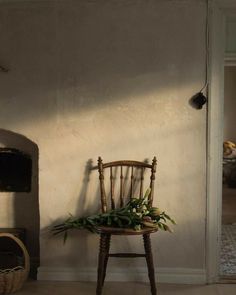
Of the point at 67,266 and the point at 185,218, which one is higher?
the point at 185,218

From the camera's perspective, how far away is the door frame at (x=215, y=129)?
10.7 feet

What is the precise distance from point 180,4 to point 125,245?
1996mm

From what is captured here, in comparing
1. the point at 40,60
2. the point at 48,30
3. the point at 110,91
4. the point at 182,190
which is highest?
the point at 48,30

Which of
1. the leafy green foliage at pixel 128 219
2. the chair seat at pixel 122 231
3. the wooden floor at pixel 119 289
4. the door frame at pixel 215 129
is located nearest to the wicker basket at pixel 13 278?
the wooden floor at pixel 119 289

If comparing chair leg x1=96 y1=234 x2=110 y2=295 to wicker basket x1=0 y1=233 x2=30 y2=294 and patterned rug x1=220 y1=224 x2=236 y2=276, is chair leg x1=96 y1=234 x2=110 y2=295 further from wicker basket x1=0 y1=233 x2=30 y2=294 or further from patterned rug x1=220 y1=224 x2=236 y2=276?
patterned rug x1=220 y1=224 x2=236 y2=276

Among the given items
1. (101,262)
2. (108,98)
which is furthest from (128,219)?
(108,98)

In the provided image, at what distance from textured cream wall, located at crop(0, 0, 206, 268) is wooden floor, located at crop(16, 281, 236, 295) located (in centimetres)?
20

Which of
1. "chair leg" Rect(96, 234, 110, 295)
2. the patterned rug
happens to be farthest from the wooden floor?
the patterned rug

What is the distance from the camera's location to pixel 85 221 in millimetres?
3205

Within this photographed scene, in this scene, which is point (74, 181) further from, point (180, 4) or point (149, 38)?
point (180, 4)

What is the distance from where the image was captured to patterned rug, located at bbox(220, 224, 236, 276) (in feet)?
12.0

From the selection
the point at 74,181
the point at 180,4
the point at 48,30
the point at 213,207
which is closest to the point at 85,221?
the point at 74,181

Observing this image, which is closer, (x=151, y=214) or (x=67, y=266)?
(x=151, y=214)

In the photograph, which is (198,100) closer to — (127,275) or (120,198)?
(120,198)
